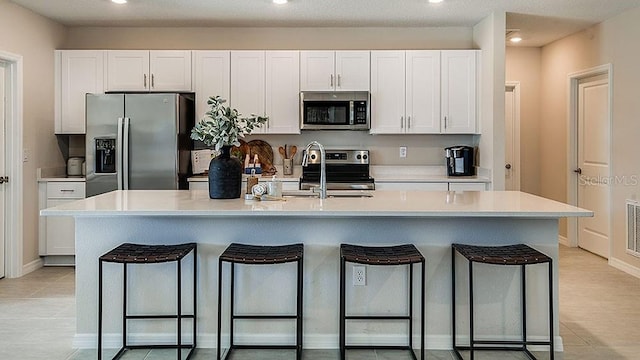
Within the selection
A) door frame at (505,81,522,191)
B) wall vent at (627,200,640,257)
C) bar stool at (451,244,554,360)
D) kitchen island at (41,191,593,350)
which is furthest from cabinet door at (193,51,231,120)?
wall vent at (627,200,640,257)

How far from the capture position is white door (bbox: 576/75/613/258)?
571 centimetres

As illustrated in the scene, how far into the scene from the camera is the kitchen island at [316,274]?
317cm

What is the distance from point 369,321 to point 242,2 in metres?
3.05

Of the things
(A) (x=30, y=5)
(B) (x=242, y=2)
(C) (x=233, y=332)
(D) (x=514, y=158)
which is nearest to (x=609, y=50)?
(D) (x=514, y=158)

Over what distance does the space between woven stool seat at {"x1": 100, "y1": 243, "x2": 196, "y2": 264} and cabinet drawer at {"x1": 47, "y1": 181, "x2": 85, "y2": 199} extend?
2470 millimetres

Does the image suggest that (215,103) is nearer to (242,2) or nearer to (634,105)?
(242,2)

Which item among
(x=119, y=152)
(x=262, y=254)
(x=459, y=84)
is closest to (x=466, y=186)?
(x=459, y=84)

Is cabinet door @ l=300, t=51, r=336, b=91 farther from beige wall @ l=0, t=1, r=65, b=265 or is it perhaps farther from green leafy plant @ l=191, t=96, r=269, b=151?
beige wall @ l=0, t=1, r=65, b=265

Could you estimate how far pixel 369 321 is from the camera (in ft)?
10.5

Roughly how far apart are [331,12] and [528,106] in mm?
3066

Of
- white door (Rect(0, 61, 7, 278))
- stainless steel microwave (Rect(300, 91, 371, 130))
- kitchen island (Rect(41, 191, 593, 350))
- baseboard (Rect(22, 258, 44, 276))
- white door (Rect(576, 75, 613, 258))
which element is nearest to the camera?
kitchen island (Rect(41, 191, 593, 350))

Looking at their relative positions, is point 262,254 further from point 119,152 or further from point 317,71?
point 317,71

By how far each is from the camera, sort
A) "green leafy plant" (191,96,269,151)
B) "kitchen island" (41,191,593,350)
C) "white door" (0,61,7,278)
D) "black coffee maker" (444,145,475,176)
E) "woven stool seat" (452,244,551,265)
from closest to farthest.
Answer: "woven stool seat" (452,244,551,265) → "kitchen island" (41,191,593,350) → "green leafy plant" (191,96,269,151) → "white door" (0,61,7,278) → "black coffee maker" (444,145,475,176)

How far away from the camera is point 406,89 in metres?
5.55
